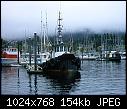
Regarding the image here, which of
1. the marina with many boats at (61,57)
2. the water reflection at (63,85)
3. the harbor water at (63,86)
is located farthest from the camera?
the marina with many boats at (61,57)

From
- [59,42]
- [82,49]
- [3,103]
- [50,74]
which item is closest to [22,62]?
[59,42]

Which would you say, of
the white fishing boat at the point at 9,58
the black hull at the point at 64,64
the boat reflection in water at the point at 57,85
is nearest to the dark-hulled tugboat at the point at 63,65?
the black hull at the point at 64,64

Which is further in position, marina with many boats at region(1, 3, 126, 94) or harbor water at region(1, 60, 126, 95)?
marina with many boats at region(1, 3, 126, 94)

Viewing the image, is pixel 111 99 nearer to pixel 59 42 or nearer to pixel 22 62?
pixel 59 42

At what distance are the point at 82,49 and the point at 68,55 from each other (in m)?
70.2

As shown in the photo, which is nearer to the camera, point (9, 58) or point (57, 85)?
point (57, 85)

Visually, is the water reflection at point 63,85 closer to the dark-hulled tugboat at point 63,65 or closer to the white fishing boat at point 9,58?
the dark-hulled tugboat at point 63,65

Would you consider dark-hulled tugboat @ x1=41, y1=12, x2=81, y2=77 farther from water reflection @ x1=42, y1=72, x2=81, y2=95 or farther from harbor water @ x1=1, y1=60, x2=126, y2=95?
harbor water @ x1=1, y1=60, x2=126, y2=95

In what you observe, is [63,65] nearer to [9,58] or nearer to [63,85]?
[63,85]

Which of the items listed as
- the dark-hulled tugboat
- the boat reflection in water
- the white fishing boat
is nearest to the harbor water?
the boat reflection in water

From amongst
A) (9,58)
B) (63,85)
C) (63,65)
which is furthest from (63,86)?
(9,58)

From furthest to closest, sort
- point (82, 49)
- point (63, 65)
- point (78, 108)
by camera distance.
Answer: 1. point (82, 49)
2. point (63, 65)
3. point (78, 108)

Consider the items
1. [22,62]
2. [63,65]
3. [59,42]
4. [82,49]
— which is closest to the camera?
[63,65]

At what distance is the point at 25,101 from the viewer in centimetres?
1100
